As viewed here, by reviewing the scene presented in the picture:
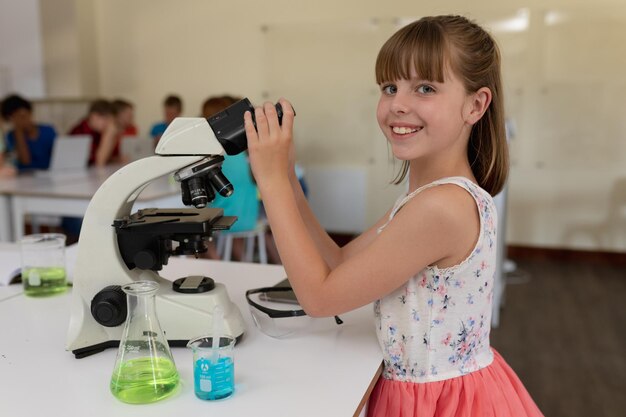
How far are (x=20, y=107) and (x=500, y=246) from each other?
351 centimetres

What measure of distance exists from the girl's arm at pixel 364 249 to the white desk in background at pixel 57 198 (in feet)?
6.87

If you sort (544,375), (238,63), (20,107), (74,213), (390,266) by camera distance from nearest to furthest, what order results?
(390,266) → (544,375) → (74,213) → (20,107) → (238,63)

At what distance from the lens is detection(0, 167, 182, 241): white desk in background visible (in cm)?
313

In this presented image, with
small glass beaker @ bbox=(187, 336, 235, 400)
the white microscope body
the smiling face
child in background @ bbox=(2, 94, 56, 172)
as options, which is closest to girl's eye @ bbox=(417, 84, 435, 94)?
the smiling face

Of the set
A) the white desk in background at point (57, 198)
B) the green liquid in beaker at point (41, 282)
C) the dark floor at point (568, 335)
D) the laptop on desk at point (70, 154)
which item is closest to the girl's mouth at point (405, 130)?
the green liquid in beaker at point (41, 282)

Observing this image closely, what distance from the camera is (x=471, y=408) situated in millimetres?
1028

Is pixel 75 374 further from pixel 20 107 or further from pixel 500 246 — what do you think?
pixel 20 107

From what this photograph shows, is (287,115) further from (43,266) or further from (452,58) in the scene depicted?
(43,266)

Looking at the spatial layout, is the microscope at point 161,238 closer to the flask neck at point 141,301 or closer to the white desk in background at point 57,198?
the flask neck at point 141,301

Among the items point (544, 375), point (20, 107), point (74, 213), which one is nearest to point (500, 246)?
point (544, 375)

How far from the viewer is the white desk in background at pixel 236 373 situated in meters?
0.88

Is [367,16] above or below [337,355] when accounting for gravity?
above

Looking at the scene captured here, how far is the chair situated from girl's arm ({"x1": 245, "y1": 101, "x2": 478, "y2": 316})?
2.54 metres

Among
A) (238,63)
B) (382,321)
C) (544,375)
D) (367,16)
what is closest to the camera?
(382,321)
